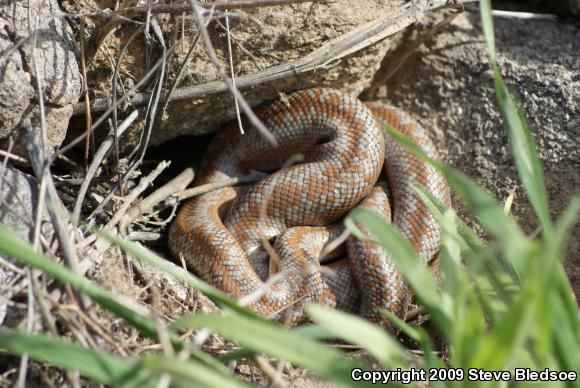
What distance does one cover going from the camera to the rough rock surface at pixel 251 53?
436 cm

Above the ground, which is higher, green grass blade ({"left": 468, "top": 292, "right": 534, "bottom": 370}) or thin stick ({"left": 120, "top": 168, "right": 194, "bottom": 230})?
green grass blade ({"left": 468, "top": 292, "right": 534, "bottom": 370})

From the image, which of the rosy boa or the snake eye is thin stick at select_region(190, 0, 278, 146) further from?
the snake eye

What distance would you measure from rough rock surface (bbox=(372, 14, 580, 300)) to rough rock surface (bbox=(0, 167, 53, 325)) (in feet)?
10.5

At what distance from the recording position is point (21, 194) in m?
3.50

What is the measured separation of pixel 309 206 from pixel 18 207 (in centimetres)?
222

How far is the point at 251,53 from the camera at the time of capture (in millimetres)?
4578

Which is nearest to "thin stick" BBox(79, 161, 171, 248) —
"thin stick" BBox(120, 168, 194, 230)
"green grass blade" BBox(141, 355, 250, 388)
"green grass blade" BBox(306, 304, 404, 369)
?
"thin stick" BBox(120, 168, 194, 230)

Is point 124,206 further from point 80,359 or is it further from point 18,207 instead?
point 80,359

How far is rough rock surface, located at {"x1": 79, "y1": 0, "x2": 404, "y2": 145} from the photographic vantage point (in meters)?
4.36

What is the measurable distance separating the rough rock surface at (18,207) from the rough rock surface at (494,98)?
3.21m

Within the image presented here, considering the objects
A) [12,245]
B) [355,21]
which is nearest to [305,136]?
[355,21]

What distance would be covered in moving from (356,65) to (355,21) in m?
0.36

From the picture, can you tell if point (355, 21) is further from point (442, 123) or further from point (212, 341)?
point (212, 341)

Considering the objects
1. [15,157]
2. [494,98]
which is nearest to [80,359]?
[15,157]
